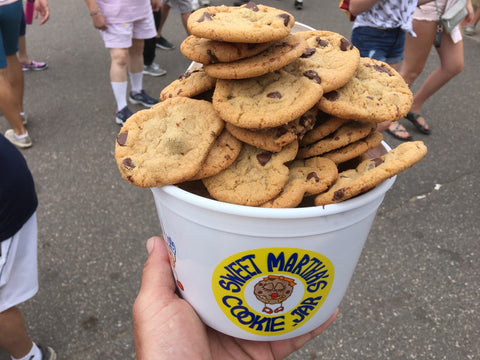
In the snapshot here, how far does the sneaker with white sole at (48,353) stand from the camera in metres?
2.15

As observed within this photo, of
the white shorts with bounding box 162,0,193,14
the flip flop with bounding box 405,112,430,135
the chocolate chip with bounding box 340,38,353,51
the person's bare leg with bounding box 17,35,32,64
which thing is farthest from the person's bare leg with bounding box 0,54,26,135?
the flip flop with bounding box 405,112,430,135

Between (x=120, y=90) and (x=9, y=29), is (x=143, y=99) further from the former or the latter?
(x=9, y=29)

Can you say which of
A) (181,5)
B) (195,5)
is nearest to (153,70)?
(181,5)

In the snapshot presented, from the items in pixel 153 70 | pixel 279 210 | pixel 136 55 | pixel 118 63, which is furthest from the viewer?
pixel 153 70

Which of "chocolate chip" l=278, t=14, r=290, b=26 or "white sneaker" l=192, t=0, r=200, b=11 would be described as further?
"white sneaker" l=192, t=0, r=200, b=11

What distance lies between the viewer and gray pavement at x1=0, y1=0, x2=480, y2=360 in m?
2.27

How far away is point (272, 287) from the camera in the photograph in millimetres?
1117

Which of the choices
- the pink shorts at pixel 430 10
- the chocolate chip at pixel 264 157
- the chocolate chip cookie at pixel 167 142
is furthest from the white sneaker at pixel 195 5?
the chocolate chip at pixel 264 157

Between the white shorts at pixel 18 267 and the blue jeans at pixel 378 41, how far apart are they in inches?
98.9

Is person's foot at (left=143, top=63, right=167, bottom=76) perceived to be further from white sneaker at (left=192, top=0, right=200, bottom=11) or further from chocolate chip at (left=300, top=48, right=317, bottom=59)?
chocolate chip at (left=300, top=48, right=317, bottom=59)

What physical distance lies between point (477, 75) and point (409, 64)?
229cm

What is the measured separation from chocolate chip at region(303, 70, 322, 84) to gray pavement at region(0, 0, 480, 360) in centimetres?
167

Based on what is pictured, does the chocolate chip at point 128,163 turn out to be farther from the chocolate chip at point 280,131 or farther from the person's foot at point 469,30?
the person's foot at point 469,30

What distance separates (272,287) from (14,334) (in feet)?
5.06
